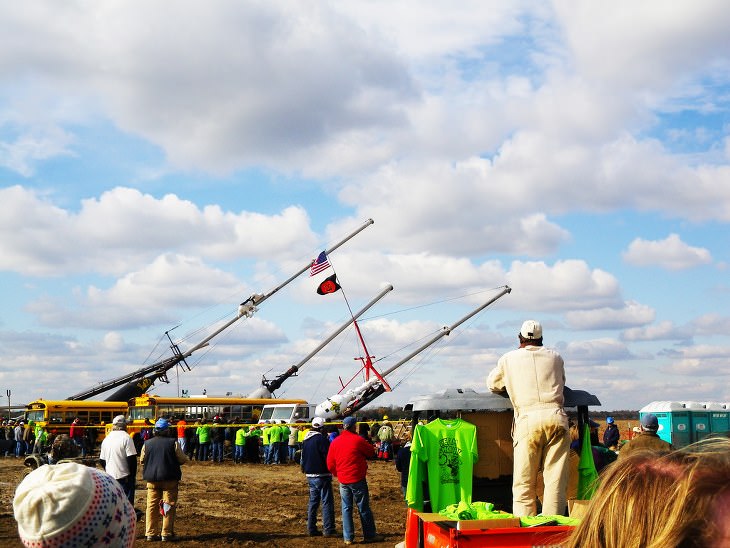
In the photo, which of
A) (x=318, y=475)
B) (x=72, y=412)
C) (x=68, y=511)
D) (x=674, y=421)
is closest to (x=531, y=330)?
(x=68, y=511)

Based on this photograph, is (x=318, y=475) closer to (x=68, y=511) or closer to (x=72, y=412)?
(x=68, y=511)

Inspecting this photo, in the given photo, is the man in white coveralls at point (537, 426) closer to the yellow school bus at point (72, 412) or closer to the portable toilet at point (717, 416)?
the portable toilet at point (717, 416)

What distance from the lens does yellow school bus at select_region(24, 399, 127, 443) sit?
41125 mm

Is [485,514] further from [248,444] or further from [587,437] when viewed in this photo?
[248,444]

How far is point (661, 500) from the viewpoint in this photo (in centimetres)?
172

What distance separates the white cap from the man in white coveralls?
9 cm

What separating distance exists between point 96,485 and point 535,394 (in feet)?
14.9

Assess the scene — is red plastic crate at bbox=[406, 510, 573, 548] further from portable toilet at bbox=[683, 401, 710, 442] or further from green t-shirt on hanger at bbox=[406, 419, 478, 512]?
portable toilet at bbox=[683, 401, 710, 442]

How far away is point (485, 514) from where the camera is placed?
17.9ft

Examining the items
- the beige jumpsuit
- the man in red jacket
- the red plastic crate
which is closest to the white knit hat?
the red plastic crate

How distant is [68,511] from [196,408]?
4097 centimetres

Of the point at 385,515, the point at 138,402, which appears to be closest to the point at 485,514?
the point at 385,515

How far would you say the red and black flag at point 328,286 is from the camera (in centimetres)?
4362

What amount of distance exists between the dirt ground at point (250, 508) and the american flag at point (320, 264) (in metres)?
16.6
